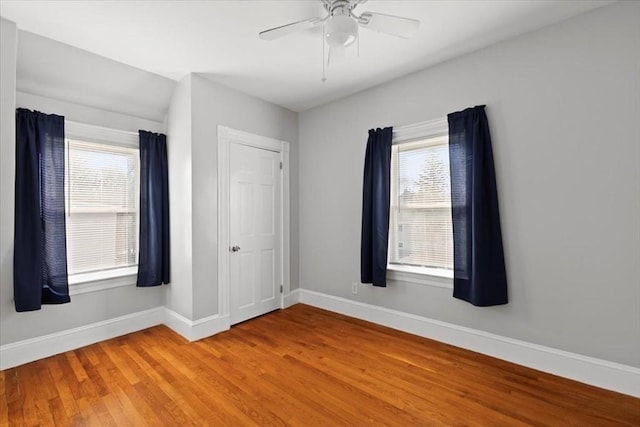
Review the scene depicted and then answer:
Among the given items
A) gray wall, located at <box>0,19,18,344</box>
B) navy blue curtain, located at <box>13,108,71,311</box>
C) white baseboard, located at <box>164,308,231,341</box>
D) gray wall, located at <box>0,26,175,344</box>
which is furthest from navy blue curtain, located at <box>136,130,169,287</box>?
gray wall, located at <box>0,19,18,344</box>

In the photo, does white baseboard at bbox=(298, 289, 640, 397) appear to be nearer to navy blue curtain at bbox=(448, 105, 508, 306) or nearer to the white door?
navy blue curtain at bbox=(448, 105, 508, 306)

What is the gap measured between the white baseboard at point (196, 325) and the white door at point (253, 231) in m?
0.18

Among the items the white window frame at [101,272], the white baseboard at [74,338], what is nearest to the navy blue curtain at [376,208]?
Result: the white baseboard at [74,338]

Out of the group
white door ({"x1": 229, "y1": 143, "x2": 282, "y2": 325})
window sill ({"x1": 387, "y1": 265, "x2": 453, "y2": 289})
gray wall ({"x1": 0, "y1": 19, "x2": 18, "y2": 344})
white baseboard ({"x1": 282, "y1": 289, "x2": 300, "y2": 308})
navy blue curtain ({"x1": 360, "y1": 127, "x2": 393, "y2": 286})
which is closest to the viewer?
gray wall ({"x1": 0, "y1": 19, "x2": 18, "y2": 344})

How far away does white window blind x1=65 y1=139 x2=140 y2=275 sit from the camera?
301cm

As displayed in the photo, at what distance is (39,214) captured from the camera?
2.62m

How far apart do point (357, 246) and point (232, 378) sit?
1.96m

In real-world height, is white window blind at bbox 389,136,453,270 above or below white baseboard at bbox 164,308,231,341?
Result: above

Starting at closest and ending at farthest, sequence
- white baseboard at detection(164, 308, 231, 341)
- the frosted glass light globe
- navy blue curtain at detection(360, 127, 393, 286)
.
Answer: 1. the frosted glass light globe
2. white baseboard at detection(164, 308, 231, 341)
3. navy blue curtain at detection(360, 127, 393, 286)

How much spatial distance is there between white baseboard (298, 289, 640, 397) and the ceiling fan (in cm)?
259

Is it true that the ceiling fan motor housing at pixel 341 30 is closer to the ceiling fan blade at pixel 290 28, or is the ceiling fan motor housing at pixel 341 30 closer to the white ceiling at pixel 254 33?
the ceiling fan blade at pixel 290 28

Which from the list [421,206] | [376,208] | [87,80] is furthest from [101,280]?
[421,206]

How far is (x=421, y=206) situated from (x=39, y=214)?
3.59 m

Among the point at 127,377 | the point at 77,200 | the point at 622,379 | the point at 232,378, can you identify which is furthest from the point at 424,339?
the point at 77,200
